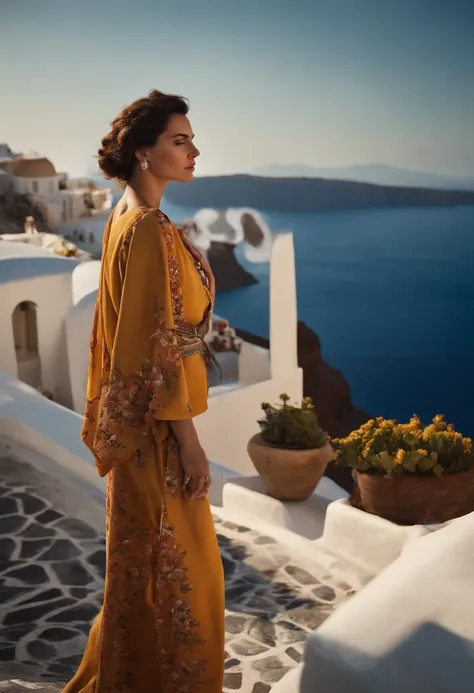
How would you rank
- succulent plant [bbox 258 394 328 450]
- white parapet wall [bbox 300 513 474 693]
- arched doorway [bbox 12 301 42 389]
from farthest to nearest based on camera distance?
arched doorway [bbox 12 301 42 389] < succulent plant [bbox 258 394 328 450] < white parapet wall [bbox 300 513 474 693]

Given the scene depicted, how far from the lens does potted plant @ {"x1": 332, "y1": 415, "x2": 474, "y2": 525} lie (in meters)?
3.91

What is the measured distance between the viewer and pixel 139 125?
8.19ft

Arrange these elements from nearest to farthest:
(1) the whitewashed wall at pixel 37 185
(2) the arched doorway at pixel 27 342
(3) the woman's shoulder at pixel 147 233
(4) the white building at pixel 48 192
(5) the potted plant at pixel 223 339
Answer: (3) the woman's shoulder at pixel 147 233
(2) the arched doorway at pixel 27 342
(5) the potted plant at pixel 223 339
(4) the white building at pixel 48 192
(1) the whitewashed wall at pixel 37 185

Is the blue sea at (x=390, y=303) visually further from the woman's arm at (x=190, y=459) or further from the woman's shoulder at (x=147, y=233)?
the woman's shoulder at (x=147, y=233)

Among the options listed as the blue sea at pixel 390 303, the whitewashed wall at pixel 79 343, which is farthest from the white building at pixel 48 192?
the whitewashed wall at pixel 79 343

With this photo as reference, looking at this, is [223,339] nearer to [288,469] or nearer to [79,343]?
[79,343]

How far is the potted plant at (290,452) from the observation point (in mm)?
5340

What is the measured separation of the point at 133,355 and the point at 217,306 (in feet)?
84.0

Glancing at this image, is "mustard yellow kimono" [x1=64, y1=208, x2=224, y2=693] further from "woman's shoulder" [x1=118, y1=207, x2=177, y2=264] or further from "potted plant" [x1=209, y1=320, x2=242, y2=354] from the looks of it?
"potted plant" [x1=209, y1=320, x2=242, y2=354]

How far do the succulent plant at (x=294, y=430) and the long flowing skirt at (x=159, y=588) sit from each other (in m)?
2.93

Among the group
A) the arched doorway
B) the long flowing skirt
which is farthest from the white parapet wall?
the arched doorway

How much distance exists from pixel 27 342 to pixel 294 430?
16.2 feet

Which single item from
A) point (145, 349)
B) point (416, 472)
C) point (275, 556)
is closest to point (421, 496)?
point (416, 472)

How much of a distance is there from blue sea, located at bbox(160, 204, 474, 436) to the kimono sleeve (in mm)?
22325
